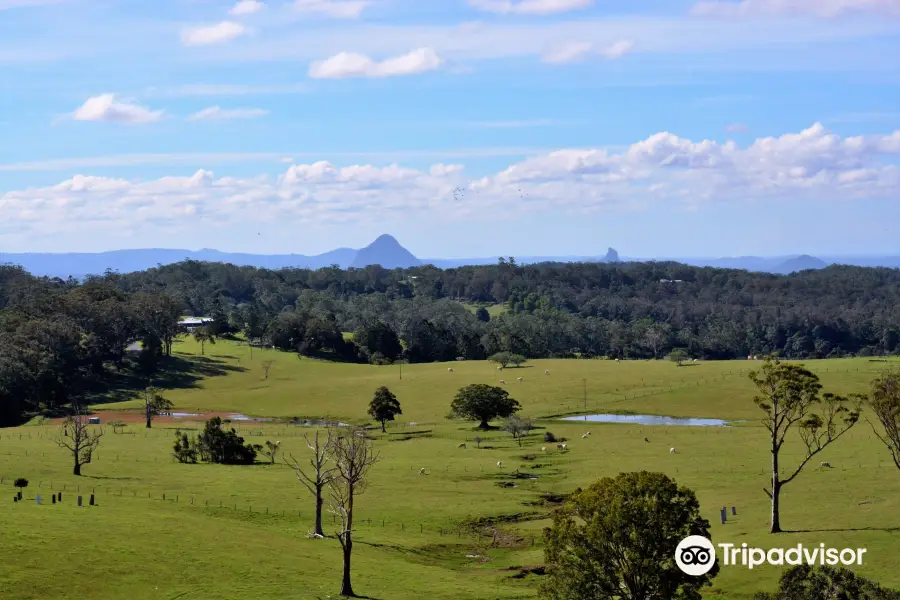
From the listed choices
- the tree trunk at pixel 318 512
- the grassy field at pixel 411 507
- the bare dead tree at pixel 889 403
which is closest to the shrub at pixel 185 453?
the grassy field at pixel 411 507

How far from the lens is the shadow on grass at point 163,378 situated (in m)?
151

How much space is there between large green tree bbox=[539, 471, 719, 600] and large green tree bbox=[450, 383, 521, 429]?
75.7 m

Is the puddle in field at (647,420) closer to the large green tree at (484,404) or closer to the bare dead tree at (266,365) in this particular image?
the large green tree at (484,404)

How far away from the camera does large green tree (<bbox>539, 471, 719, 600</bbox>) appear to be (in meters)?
35.5

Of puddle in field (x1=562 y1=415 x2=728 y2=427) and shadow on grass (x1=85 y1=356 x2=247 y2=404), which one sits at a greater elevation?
shadow on grass (x1=85 y1=356 x2=247 y2=404)

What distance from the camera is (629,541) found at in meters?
35.5

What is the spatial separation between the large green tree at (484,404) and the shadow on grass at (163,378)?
62841 mm

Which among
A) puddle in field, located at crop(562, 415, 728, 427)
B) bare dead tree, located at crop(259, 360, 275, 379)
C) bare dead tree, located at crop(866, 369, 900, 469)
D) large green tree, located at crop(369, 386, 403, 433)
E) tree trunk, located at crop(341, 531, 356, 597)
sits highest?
bare dead tree, located at crop(866, 369, 900, 469)

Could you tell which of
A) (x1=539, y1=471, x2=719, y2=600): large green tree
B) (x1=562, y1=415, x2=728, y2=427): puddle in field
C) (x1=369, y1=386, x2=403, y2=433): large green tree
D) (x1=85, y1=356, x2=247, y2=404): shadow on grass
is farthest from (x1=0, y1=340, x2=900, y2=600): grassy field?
(x1=85, y1=356, x2=247, y2=404): shadow on grass

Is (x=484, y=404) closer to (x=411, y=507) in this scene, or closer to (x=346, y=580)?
(x=411, y=507)

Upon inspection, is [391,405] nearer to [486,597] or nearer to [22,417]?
[22,417]

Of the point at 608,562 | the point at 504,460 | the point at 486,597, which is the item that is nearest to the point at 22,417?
the point at 504,460

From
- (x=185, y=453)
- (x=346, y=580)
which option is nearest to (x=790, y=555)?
(x=346, y=580)

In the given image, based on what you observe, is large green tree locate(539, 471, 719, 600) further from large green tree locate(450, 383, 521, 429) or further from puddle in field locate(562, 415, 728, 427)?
puddle in field locate(562, 415, 728, 427)
